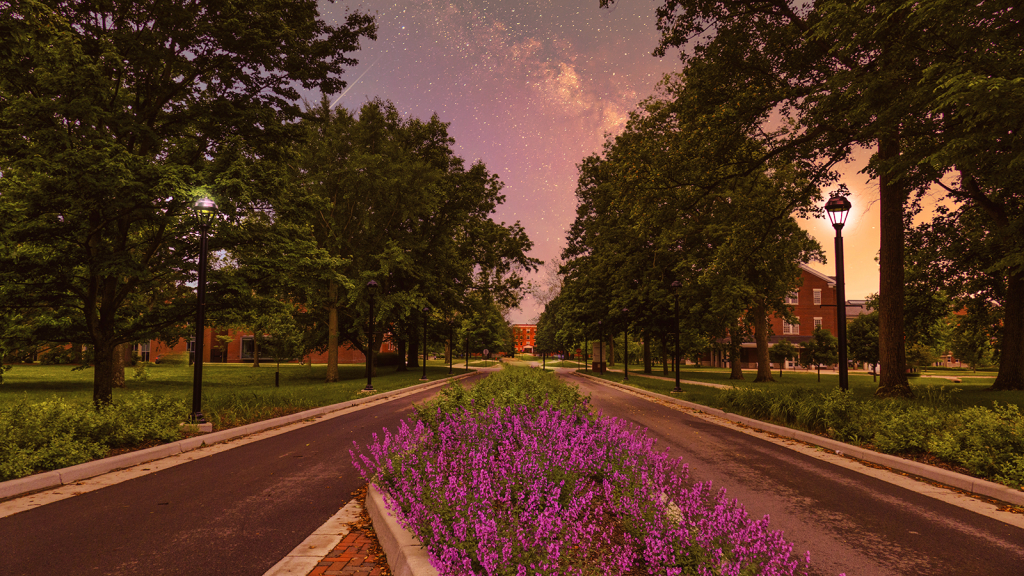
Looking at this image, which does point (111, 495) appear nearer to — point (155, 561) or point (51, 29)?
point (155, 561)

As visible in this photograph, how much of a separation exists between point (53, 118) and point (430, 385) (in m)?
20.2

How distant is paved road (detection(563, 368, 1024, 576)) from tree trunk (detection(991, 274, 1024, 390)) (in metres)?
16.6

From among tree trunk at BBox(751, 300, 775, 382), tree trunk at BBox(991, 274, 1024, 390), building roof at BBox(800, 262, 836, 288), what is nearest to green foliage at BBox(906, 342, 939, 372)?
building roof at BBox(800, 262, 836, 288)

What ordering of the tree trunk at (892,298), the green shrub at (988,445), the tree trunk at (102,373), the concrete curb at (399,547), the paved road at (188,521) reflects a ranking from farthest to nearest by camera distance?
the tree trunk at (892,298) → the tree trunk at (102,373) → the green shrub at (988,445) → the paved road at (188,521) → the concrete curb at (399,547)

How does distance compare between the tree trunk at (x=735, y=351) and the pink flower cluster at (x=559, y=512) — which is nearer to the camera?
the pink flower cluster at (x=559, y=512)

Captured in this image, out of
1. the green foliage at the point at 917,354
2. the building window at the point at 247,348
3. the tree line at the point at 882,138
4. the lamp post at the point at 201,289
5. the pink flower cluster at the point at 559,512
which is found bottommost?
the building window at the point at 247,348

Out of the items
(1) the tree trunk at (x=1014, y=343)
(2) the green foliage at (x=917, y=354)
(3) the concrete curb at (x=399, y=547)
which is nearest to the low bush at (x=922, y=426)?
(3) the concrete curb at (x=399, y=547)

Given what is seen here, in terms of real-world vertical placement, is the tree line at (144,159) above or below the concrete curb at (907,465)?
above

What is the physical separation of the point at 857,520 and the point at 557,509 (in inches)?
157

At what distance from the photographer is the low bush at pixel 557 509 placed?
10.1 ft

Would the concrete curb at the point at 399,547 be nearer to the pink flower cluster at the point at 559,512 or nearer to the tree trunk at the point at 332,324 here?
the pink flower cluster at the point at 559,512

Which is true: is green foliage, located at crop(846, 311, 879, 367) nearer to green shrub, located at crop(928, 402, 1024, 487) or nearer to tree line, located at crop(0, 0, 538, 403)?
green shrub, located at crop(928, 402, 1024, 487)

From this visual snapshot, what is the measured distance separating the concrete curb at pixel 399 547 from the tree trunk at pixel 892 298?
14.5 metres

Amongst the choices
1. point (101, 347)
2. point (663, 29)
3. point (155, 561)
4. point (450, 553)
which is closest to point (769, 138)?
point (663, 29)
